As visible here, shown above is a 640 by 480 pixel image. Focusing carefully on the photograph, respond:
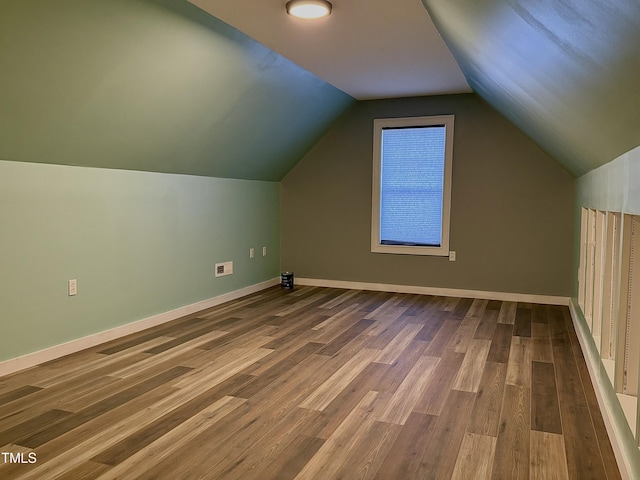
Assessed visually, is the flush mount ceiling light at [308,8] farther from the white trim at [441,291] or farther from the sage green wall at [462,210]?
the white trim at [441,291]

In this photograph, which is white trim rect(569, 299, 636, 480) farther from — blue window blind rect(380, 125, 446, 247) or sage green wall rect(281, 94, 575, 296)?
blue window blind rect(380, 125, 446, 247)

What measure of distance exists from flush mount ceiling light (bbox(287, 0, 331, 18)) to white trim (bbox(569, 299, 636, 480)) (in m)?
2.55

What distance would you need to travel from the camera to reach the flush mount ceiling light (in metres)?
2.94

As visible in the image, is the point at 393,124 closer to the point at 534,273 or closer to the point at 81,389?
the point at 534,273

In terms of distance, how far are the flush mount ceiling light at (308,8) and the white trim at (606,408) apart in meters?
2.55

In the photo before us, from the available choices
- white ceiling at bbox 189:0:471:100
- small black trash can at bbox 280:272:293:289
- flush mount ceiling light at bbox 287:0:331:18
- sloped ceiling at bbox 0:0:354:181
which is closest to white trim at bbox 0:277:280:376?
small black trash can at bbox 280:272:293:289

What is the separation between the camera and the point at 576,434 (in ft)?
8.12

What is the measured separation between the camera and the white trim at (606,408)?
2.03 meters

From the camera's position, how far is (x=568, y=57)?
1.61 meters

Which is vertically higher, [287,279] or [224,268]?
[224,268]

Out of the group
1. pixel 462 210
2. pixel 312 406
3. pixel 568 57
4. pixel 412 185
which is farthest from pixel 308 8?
pixel 462 210

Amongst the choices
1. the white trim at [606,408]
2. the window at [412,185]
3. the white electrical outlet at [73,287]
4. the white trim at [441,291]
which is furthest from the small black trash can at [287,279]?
the white trim at [606,408]

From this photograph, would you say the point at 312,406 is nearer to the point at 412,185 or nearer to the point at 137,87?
the point at 137,87

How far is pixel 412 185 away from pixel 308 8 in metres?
3.25
